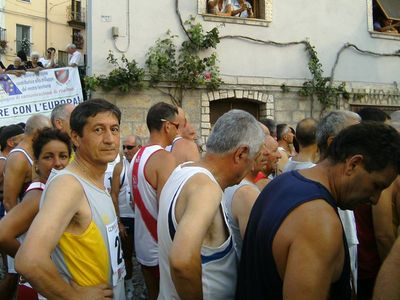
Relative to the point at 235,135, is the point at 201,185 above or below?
below

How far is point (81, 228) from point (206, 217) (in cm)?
63

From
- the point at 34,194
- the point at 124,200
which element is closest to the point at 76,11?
the point at 124,200

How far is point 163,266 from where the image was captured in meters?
2.32

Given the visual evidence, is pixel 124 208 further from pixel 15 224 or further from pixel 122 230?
pixel 15 224

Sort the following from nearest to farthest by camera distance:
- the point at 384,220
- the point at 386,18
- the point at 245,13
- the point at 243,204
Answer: the point at 243,204 < the point at 384,220 < the point at 245,13 < the point at 386,18

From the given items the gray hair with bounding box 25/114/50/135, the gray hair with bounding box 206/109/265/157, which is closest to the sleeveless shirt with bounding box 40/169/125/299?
the gray hair with bounding box 206/109/265/157

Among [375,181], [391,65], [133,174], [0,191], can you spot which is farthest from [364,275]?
[391,65]

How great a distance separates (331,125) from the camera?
3.41 meters

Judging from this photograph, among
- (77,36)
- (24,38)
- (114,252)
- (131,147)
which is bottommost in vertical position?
(114,252)

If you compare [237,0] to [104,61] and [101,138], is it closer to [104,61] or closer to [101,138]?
[104,61]

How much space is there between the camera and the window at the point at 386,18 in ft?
41.5

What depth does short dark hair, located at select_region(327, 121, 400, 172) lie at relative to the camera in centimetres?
185

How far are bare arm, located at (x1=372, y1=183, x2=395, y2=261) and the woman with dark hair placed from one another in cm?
206

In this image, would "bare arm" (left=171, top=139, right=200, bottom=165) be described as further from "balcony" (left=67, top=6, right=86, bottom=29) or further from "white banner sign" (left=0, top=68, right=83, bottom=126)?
"balcony" (left=67, top=6, right=86, bottom=29)
